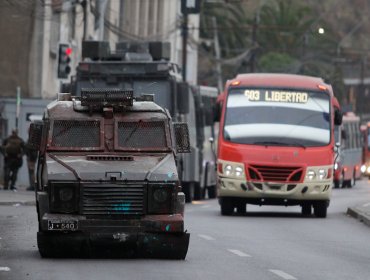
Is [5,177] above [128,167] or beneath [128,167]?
beneath

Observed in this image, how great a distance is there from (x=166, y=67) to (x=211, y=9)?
191ft

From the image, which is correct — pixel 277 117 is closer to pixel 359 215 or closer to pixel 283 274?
pixel 359 215

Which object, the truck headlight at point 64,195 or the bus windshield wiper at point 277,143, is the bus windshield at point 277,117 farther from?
the truck headlight at point 64,195

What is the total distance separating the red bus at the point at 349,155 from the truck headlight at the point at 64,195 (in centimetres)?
4327

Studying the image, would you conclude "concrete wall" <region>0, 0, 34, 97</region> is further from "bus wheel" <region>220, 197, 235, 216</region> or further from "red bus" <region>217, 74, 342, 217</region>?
"bus wheel" <region>220, 197, 235, 216</region>

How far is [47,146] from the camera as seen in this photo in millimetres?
19797

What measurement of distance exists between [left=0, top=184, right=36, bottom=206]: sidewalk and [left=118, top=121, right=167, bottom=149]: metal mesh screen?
16.6 meters

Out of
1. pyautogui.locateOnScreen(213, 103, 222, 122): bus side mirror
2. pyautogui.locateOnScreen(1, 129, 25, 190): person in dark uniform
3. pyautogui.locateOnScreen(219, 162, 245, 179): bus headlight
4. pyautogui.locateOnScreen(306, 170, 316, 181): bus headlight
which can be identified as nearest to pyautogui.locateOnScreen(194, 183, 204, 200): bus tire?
pyautogui.locateOnScreen(1, 129, 25, 190): person in dark uniform

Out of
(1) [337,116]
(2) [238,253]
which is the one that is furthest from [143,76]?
(2) [238,253]

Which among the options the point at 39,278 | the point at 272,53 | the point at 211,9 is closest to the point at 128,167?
the point at 39,278

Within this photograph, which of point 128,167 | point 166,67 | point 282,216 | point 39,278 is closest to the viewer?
point 39,278

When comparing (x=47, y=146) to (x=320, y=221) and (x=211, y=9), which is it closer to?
(x=320, y=221)

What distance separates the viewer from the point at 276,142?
3169 centimetres

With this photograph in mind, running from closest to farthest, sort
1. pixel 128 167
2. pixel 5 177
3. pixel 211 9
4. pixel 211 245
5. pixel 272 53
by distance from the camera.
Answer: pixel 128 167 → pixel 211 245 → pixel 5 177 → pixel 211 9 → pixel 272 53
